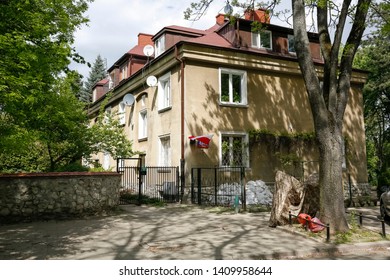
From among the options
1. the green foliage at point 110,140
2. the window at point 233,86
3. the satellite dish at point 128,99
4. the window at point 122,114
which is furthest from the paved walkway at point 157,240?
the window at point 122,114

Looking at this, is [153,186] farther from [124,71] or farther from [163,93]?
[124,71]

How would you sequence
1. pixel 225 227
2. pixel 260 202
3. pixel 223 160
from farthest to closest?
1. pixel 223 160
2. pixel 260 202
3. pixel 225 227

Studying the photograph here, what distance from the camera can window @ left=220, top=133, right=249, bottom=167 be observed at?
16.2 m

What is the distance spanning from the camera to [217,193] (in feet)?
49.0

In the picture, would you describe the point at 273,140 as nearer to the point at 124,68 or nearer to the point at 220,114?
the point at 220,114

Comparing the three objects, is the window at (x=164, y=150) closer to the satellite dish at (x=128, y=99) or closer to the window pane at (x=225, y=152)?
the window pane at (x=225, y=152)

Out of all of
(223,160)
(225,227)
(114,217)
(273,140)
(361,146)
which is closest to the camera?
(225,227)

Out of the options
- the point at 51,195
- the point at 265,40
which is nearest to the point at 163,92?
the point at 265,40

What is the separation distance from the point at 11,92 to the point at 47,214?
4.51 m

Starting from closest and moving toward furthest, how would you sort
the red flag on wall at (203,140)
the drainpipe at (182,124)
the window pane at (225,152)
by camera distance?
the red flag on wall at (203,140) → the drainpipe at (182,124) → the window pane at (225,152)

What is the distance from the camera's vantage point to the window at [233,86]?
16719 millimetres

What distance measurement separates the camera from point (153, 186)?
16828 millimetres

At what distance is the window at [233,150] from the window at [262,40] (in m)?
5.36

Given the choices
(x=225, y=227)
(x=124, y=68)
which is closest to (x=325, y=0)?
(x=225, y=227)
